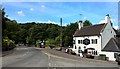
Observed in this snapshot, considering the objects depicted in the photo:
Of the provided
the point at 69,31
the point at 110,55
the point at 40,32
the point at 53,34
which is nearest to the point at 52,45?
the point at 69,31

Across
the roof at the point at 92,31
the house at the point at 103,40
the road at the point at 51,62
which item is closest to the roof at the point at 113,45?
the house at the point at 103,40

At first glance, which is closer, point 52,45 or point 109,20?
point 109,20

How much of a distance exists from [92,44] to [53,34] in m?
95.2

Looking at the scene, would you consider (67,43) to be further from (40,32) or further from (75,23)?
(40,32)

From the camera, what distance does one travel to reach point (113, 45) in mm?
65812

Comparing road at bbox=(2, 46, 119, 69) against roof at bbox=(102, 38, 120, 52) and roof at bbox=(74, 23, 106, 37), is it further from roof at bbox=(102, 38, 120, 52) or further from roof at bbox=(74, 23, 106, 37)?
roof at bbox=(74, 23, 106, 37)

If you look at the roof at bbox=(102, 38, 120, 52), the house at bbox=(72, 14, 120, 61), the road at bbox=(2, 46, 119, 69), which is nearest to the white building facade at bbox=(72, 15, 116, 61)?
the house at bbox=(72, 14, 120, 61)

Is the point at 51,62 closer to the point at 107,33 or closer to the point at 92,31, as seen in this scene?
the point at 107,33

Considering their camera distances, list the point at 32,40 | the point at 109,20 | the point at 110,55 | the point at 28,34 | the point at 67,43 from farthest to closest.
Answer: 1. the point at 28,34
2. the point at 32,40
3. the point at 67,43
4. the point at 109,20
5. the point at 110,55

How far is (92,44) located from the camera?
247ft

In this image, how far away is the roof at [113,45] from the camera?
206ft

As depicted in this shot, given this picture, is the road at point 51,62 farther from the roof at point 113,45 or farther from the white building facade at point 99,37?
the white building facade at point 99,37

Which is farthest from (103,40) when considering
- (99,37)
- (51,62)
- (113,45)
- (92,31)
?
(51,62)

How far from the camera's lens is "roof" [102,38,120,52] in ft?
206
